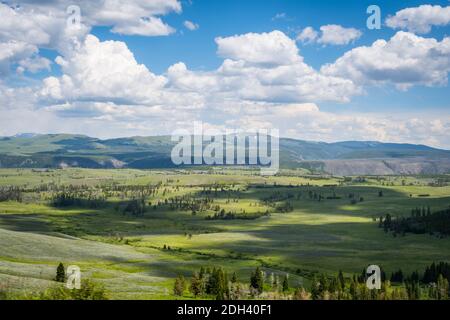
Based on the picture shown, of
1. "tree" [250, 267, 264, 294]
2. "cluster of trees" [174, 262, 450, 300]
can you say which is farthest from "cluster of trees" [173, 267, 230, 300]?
"tree" [250, 267, 264, 294]

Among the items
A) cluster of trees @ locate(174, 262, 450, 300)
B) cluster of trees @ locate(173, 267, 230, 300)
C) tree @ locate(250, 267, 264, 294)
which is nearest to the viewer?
cluster of trees @ locate(174, 262, 450, 300)

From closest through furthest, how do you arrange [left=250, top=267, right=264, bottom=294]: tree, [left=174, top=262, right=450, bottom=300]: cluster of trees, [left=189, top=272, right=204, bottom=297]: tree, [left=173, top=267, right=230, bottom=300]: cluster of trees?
[left=174, top=262, right=450, bottom=300]: cluster of trees < [left=173, top=267, right=230, bottom=300]: cluster of trees < [left=189, top=272, right=204, bottom=297]: tree < [left=250, top=267, right=264, bottom=294]: tree

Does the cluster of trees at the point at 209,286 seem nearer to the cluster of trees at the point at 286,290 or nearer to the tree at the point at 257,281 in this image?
the cluster of trees at the point at 286,290

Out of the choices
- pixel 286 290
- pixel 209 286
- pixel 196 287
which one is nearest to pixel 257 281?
pixel 286 290

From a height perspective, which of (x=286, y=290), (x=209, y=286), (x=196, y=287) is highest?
(x=196, y=287)

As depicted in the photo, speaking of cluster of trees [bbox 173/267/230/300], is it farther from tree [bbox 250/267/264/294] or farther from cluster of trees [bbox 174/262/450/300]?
tree [bbox 250/267/264/294]

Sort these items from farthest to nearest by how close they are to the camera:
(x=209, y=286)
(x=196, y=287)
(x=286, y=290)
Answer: (x=286, y=290)
(x=209, y=286)
(x=196, y=287)

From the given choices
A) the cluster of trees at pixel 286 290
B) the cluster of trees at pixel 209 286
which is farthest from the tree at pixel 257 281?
the cluster of trees at pixel 209 286

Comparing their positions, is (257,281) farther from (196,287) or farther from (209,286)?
(196,287)

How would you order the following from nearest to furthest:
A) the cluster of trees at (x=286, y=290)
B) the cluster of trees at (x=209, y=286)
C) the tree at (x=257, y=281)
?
the cluster of trees at (x=286, y=290)
the cluster of trees at (x=209, y=286)
the tree at (x=257, y=281)

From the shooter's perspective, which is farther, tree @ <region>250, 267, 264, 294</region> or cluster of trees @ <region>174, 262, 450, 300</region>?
tree @ <region>250, 267, 264, 294</region>
